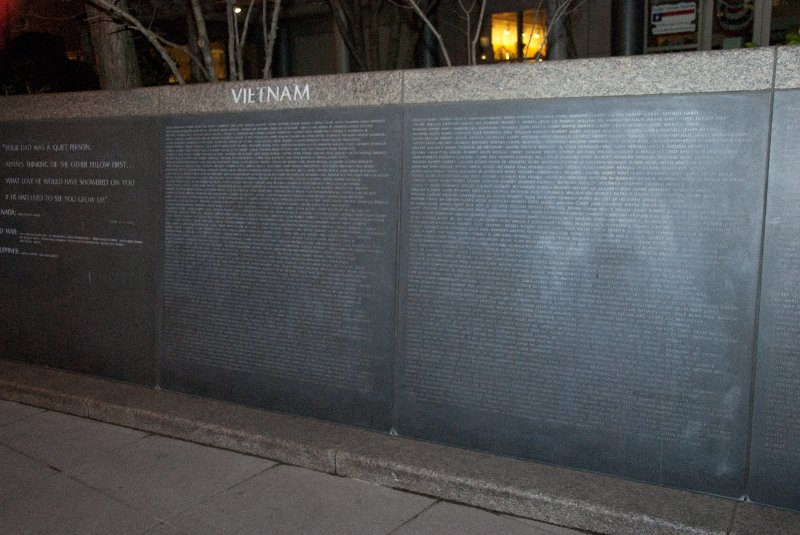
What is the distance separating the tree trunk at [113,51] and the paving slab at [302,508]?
5.56m

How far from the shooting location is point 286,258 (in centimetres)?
555

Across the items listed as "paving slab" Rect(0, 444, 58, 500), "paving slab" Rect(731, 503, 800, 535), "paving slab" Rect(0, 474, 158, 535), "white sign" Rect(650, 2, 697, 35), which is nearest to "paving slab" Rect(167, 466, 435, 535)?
"paving slab" Rect(0, 474, 158, 535)

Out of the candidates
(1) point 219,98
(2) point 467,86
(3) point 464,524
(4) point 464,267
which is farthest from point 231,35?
(3) point 464,524

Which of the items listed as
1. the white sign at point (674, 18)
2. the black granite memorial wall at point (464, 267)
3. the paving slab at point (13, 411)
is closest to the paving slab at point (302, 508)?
the black granite memorial wall at point (464, 267)

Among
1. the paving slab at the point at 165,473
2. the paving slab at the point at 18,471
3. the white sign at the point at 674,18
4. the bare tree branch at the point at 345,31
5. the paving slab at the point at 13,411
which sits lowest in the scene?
the paving slab at the point at 18,471

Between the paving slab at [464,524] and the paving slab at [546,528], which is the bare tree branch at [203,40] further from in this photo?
the paving slab at [546,528]

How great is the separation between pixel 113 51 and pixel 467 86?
549cm

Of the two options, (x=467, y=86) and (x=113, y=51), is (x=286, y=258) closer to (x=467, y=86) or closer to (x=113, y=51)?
(x=467, y=86)

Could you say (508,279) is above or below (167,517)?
above

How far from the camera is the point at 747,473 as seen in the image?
416cm

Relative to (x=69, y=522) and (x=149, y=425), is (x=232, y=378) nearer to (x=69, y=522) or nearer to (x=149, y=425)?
(x=149, y=425)

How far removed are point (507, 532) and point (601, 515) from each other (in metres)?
0.52

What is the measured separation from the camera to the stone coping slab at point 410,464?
413 cm

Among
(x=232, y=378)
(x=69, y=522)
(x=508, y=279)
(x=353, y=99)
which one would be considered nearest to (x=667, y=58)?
(x=508, y=279)
